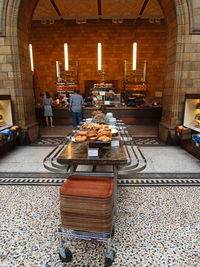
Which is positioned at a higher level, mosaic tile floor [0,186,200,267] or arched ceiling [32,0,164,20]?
arched ceiling [32,0,164,20]

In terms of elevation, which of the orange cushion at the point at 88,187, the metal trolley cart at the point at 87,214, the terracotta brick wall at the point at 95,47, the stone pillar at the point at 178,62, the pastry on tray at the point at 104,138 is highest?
the terracotta brick wall at the point at 95,47

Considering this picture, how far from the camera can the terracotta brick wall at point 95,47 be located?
35.4ft

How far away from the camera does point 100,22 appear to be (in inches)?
422

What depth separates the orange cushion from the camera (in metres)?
1.64

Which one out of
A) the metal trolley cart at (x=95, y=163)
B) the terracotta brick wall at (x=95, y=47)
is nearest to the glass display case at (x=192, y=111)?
the metal trolley cart at (x=95, y=163)

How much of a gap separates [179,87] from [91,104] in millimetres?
3639

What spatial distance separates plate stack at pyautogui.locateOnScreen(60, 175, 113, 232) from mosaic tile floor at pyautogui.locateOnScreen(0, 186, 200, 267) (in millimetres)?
393

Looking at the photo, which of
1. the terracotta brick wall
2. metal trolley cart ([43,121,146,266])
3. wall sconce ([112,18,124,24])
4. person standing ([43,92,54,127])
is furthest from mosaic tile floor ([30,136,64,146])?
wall sconce ([112,18,124,24])

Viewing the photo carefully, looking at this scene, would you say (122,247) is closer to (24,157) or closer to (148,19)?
(24,157)

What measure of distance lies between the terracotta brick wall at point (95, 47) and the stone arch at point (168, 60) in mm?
5671

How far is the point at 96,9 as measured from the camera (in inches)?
348

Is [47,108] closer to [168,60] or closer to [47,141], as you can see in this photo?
[47,141]

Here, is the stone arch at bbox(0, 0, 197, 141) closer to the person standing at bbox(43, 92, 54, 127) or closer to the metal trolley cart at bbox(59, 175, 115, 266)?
the person standing at bbox(43, 92, 54, 127)

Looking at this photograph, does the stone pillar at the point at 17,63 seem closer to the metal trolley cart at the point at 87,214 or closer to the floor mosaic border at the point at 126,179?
the floor mosaic border at the point at 126,179
